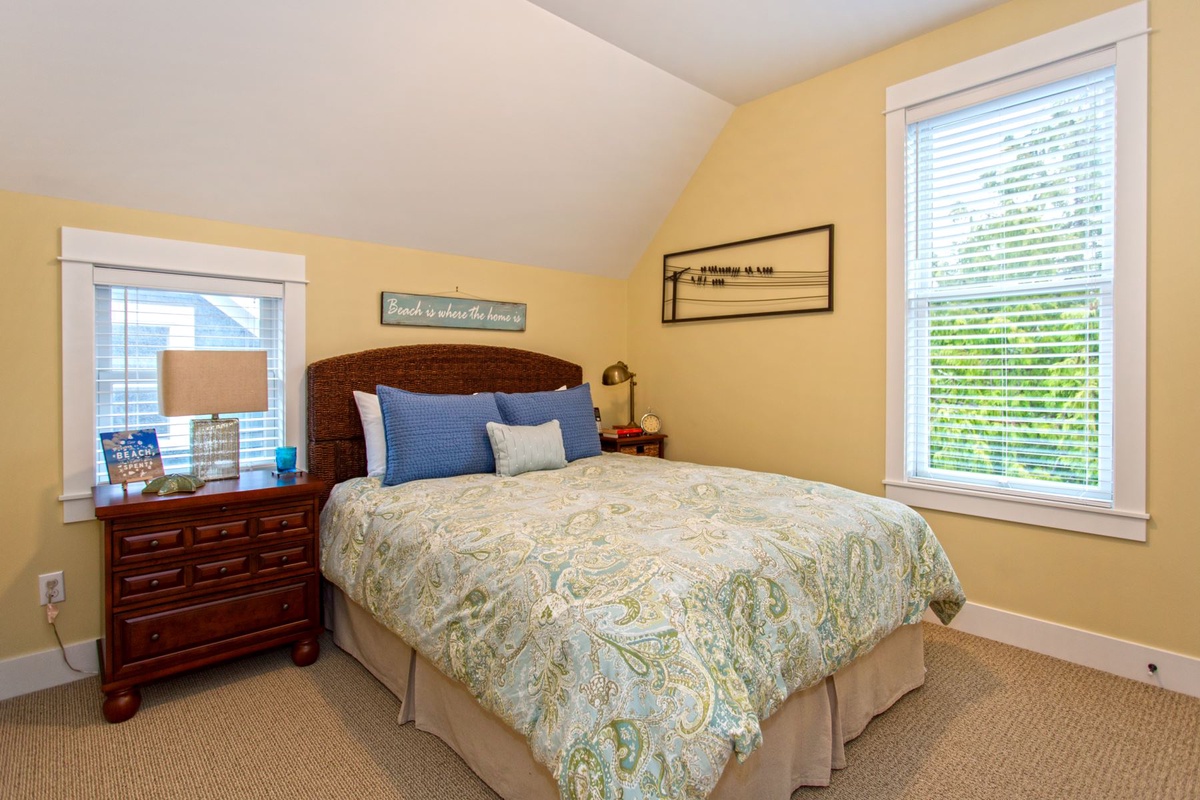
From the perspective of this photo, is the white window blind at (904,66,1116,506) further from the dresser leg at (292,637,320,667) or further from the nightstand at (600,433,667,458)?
the dresser leg at (292,637,320,667)

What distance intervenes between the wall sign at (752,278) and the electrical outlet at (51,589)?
338 centimetres

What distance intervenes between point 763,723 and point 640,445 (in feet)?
8.08

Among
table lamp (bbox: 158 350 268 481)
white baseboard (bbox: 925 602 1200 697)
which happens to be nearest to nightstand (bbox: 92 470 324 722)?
table lamp (bbox: 158 350 268 481)

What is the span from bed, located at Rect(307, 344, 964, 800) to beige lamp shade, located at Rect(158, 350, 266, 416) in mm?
567

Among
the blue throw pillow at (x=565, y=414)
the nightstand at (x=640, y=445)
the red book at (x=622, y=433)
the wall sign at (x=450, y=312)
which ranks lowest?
the nightstand at (x=640, y=445)

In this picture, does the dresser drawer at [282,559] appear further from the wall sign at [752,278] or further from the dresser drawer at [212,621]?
the wall sign at [752,278]

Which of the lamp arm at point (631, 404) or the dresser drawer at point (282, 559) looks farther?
the lamp arm at point (631, 404)

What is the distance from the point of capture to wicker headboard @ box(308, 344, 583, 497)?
2.89 m

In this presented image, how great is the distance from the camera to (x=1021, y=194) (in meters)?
2.64

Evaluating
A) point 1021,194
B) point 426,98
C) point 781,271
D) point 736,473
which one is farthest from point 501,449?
point 1021,194

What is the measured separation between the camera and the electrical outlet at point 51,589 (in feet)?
7.54

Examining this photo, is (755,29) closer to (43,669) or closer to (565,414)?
(565,414)

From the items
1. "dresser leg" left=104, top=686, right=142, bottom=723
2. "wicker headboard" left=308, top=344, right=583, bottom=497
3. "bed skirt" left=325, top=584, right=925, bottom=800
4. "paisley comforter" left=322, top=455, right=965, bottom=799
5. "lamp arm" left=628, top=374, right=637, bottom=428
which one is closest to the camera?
"paisley comforter" left=322, top=455, right=965, bottom=799

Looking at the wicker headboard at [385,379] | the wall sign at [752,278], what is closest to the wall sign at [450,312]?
the wicker headboard at [385,379]
